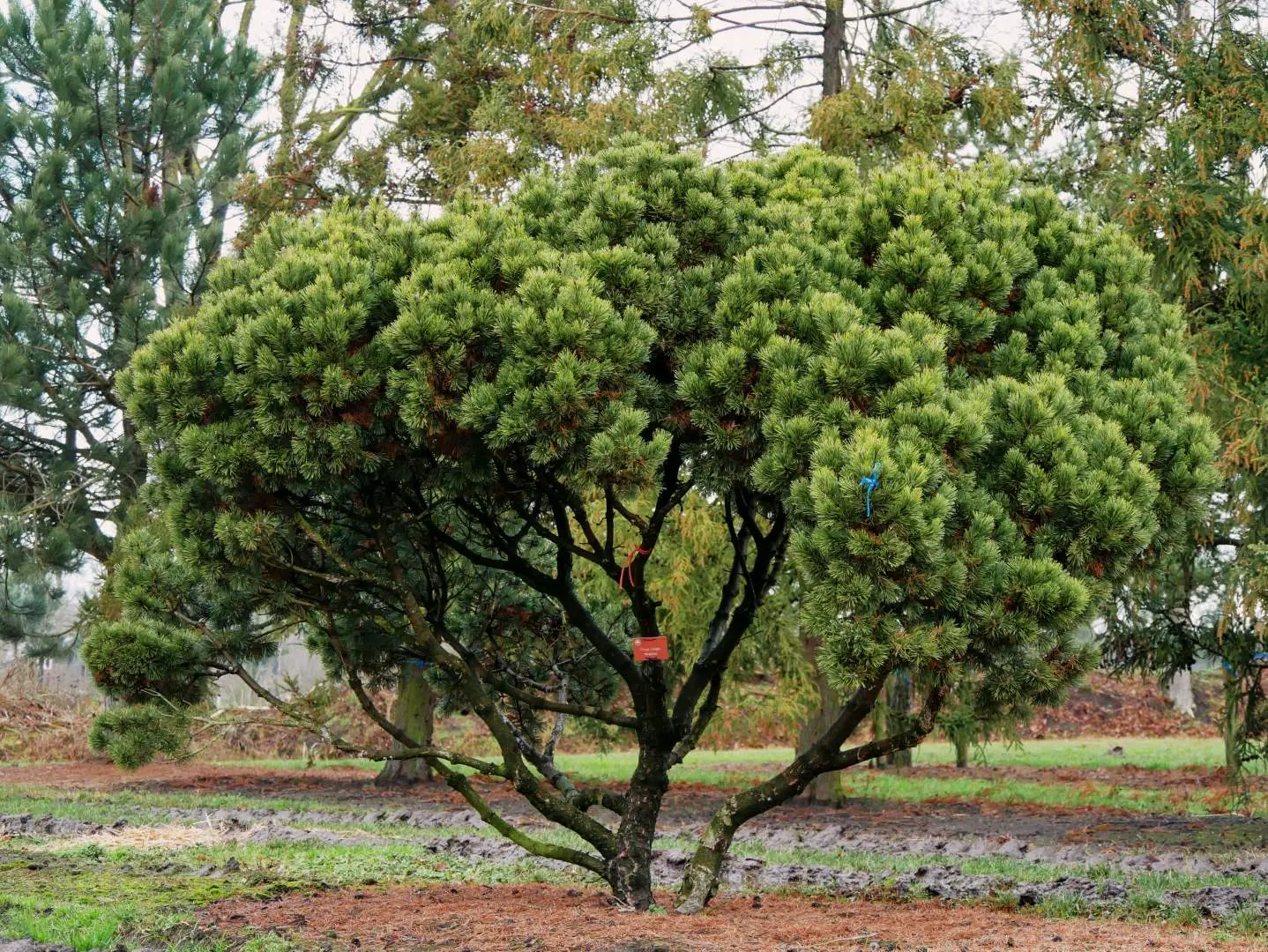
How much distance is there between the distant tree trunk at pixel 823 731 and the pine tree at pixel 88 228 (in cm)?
816

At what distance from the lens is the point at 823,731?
45.8 feet

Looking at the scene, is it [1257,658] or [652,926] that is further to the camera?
[1257,658]

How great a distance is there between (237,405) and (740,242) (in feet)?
8.14

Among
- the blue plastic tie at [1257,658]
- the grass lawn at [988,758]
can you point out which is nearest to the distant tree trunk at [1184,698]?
the grass lawn at [988,758]

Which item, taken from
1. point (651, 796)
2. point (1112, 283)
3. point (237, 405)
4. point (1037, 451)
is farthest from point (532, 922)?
point (1112, 283)

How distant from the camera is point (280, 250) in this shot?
638cm

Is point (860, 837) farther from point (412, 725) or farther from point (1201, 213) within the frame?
point (412, 725)

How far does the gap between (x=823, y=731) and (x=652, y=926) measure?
8.29 meters

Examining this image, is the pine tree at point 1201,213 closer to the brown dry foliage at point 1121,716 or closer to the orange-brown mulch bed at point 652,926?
the orange-brown mulch bed at point 652,926

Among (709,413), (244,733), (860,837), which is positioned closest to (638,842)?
(709,413)

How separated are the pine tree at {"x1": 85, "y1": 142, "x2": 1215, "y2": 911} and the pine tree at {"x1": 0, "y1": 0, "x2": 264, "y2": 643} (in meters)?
7.71

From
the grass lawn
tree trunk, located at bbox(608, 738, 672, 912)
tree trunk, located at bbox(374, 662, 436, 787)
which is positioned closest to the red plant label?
tree trunk, located at bbox(608, 738, 672, 912)

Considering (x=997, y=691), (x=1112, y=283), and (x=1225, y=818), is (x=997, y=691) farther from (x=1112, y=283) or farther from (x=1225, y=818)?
(x=1225, y=818)

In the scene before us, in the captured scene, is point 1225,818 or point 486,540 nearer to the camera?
point 486,540
